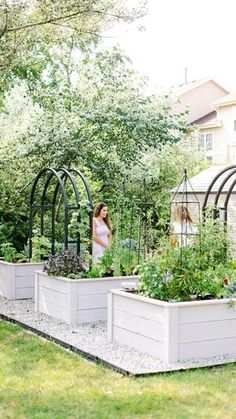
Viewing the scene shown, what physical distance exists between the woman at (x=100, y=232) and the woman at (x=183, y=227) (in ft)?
3.19

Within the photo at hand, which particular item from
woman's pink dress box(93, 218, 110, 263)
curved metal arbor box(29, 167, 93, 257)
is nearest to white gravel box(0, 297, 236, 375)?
curved metal arbor box(29, 167, 93, 257)

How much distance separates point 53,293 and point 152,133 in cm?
718

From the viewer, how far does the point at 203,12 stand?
15.5 metres

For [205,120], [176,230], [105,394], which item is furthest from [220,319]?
[205,120]

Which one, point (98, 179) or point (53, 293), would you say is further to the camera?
point (98, 179)

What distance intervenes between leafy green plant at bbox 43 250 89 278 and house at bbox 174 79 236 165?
17036mm

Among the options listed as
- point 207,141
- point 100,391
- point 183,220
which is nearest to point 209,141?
point 207,141

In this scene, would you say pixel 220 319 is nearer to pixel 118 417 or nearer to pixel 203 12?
pixel 118 417

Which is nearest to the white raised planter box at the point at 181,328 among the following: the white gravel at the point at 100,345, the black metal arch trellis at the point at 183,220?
the white gravel at the point at 100,345

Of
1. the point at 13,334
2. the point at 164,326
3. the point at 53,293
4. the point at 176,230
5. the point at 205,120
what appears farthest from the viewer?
the point at 205,120

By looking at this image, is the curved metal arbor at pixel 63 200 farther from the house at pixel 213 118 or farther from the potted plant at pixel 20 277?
the house at pixel 213 118

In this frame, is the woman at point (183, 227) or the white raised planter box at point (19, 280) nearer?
the woman at point (183, 227)

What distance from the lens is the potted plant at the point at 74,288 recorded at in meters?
7.02

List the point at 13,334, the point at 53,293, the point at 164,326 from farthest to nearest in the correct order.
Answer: the point at 53,293
the point at 13,334
the point at 164,326
